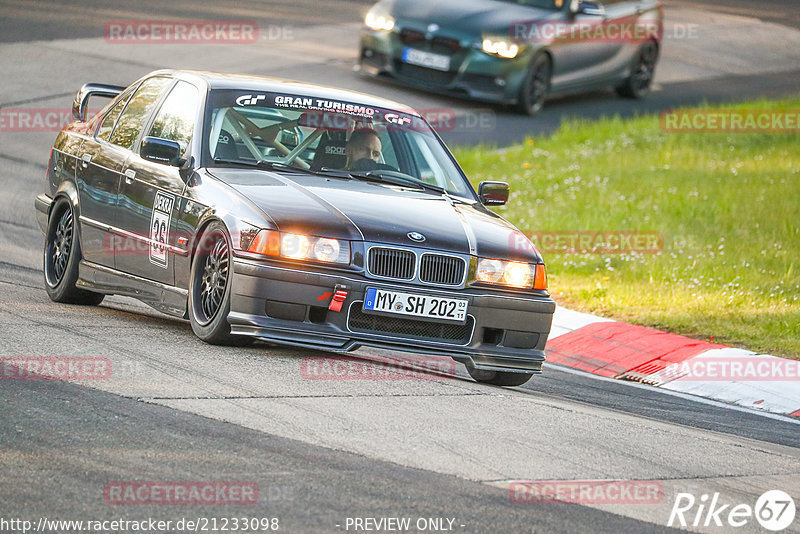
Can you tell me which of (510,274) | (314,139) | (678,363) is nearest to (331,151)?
(314,139)

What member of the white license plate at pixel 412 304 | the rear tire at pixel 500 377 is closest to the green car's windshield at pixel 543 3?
the rear tire at pixel 500 377

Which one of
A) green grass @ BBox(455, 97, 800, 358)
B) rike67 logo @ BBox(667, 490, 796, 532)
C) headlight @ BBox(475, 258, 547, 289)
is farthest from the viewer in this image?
green grass @ BBox(455, 97, 800, 358)

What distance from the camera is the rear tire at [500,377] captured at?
8.05 metres

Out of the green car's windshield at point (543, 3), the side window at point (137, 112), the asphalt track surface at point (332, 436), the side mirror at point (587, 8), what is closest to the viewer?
the asphalt track surface at point (332, 436)

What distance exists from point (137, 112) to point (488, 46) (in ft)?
31.2

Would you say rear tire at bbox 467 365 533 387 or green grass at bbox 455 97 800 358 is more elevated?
rear tire at bbox 467 365 533 387

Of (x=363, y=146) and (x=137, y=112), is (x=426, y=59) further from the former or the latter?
(x=363, y=146)

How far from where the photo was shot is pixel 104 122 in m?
9.51

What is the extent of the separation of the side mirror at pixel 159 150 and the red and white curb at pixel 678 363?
3.44 m

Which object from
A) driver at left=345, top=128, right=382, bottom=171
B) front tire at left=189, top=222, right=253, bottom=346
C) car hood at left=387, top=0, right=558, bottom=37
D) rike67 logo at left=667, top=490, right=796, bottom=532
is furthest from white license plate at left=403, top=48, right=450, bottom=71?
rike67 logo at left=667, top=490, right=796, bottom=532

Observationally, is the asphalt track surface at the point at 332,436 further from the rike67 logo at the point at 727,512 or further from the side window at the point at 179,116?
the side window at the point at 179,116

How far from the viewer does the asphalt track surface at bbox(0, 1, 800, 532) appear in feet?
16.4

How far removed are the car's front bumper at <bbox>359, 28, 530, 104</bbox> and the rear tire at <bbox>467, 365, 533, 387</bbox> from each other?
406 inches

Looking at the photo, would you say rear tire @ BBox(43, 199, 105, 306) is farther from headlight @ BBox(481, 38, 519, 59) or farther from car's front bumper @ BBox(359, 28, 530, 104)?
headlight @ BBox(481, 38, 519, 59)
